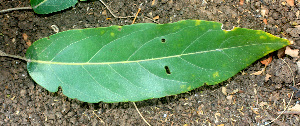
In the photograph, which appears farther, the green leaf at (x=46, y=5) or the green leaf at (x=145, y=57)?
the green leaf at (x=46, y=5)

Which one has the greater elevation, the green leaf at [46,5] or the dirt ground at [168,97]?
the green leaf at [46,5]

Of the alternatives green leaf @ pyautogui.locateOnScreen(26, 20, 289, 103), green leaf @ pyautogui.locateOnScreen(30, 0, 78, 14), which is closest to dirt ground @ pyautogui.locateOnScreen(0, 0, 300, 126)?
green leaf @ pyautogui.locateOnScreen(30, 0, 78, 14)

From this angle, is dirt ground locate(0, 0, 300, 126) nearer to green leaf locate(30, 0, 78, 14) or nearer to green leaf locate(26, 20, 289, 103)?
green leaf locate(30, 0, 78, 14)

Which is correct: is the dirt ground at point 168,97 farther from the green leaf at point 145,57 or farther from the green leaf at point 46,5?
the green leaf at point 145,57

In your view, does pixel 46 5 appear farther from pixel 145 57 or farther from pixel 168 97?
pixel 168 97

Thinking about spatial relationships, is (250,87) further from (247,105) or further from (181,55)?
(181,55)

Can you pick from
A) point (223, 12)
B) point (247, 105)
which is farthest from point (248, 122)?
point (223, 12)

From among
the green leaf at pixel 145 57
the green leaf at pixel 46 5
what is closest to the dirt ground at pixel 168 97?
the green leaf at pixel 46 5
